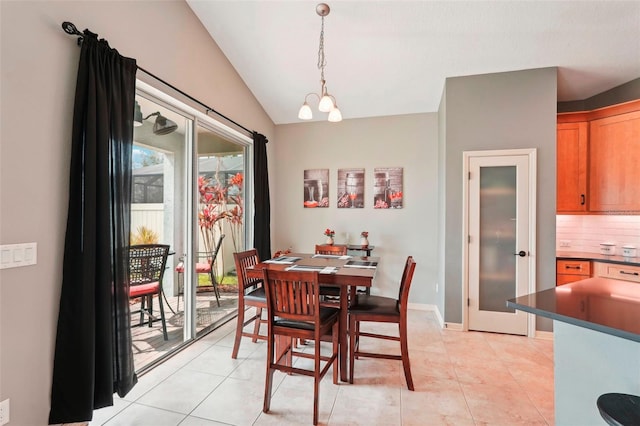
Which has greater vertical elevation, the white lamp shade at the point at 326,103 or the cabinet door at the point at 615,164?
the white lamp shade at the point at 326,103

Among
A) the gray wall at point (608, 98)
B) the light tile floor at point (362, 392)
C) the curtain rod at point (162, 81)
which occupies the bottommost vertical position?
the light tile floor at point (362, 392)

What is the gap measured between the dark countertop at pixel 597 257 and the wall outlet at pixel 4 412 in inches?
189

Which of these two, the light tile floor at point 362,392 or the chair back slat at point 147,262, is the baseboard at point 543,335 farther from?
the chair back slat at point 147,262

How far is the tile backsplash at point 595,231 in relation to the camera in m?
3.43

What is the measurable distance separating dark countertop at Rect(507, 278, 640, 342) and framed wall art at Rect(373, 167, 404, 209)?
8.81 ft

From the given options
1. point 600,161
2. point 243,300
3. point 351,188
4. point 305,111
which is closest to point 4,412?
point 243,300

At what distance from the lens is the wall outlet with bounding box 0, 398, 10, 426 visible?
1.47 meters

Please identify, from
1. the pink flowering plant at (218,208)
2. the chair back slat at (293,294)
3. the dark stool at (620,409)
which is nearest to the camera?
the dark stool at (620,409)

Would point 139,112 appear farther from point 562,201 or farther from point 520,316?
point 562,201

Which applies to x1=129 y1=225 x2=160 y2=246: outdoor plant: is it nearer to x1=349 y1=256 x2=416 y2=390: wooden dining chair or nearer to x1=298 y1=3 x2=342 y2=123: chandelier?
x1=298 y1=3 x2=342 y2=123: chandelier

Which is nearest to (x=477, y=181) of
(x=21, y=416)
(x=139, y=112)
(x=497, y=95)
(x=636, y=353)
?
(x=497, y=95)

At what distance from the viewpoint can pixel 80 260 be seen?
175 cm

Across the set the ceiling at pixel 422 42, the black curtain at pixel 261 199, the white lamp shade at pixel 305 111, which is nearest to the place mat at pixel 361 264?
the white lamp shade at pixel 305 111

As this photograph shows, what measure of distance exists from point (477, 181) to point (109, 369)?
3.75m
